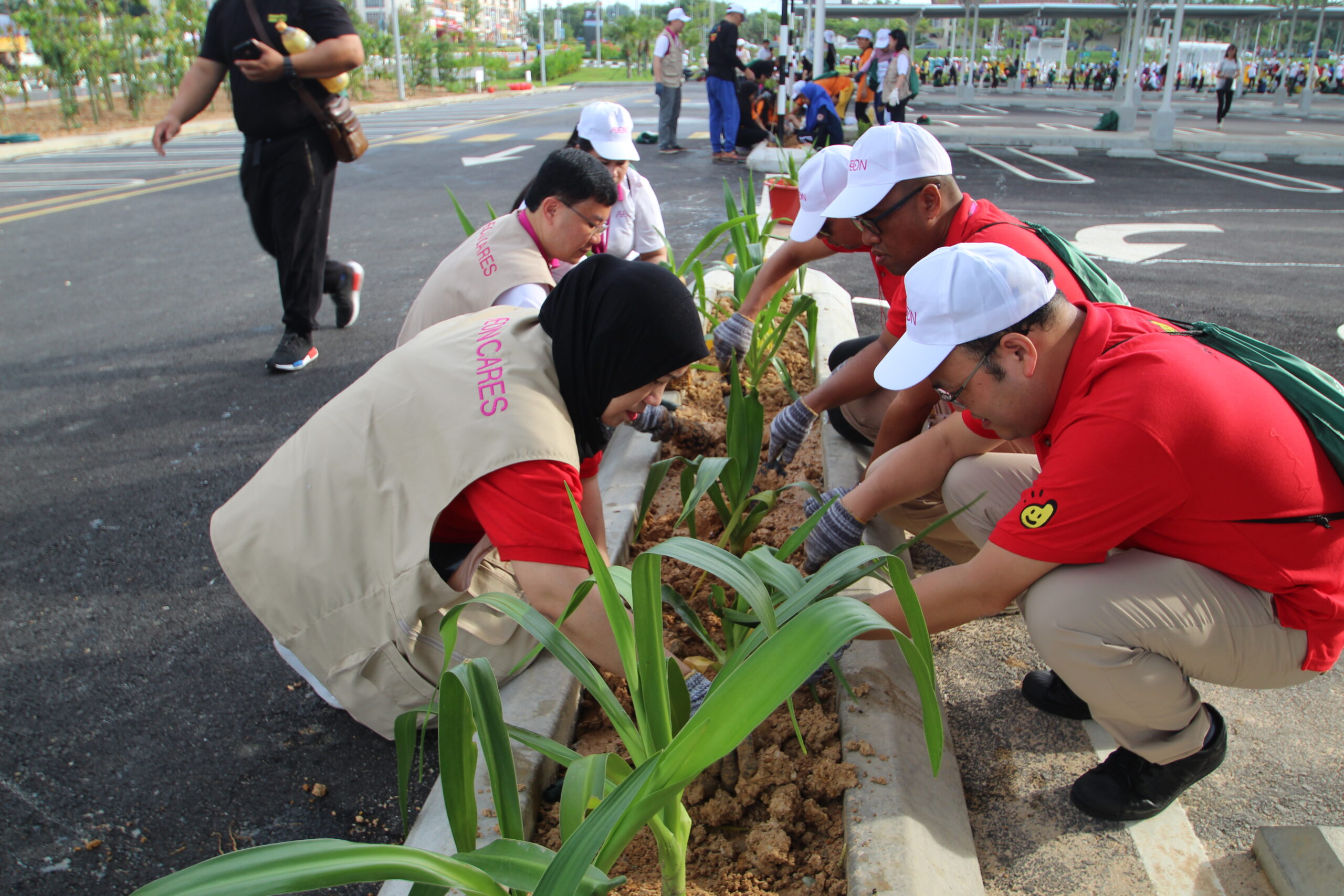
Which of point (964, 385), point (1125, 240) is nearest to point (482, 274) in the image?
point (964, 385)

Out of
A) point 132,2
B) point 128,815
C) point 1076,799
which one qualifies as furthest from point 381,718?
point 132,2

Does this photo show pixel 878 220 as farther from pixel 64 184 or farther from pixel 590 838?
pixel 64 184

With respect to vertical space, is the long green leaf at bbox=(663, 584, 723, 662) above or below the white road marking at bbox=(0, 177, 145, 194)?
below

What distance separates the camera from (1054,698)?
1981 millimetres

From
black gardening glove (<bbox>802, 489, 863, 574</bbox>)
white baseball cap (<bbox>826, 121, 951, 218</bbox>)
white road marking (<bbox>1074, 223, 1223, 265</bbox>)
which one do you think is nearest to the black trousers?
white baseball cap (<bbox>826, 121, 951, 218</bbox>)

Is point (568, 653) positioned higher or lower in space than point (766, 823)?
higher

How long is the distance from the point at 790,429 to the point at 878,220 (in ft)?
2.16

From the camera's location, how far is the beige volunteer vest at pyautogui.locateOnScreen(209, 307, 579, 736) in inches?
61.6

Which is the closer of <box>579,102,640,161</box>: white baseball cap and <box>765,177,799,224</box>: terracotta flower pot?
<box>579,102,640,161</box>: white baseball cap

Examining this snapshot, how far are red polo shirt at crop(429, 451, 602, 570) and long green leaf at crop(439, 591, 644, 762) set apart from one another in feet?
0.50

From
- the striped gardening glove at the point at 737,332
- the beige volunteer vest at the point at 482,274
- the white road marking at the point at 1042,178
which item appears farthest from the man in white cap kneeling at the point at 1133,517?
the white road marking at the point at 1042,178

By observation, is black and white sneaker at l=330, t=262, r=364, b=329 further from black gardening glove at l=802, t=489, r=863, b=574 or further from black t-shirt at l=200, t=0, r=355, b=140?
black gardening glove at l=802, t=489, r=863, b=574

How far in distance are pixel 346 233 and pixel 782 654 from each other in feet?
22.7

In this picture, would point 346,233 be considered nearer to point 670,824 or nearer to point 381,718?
point 381,718
